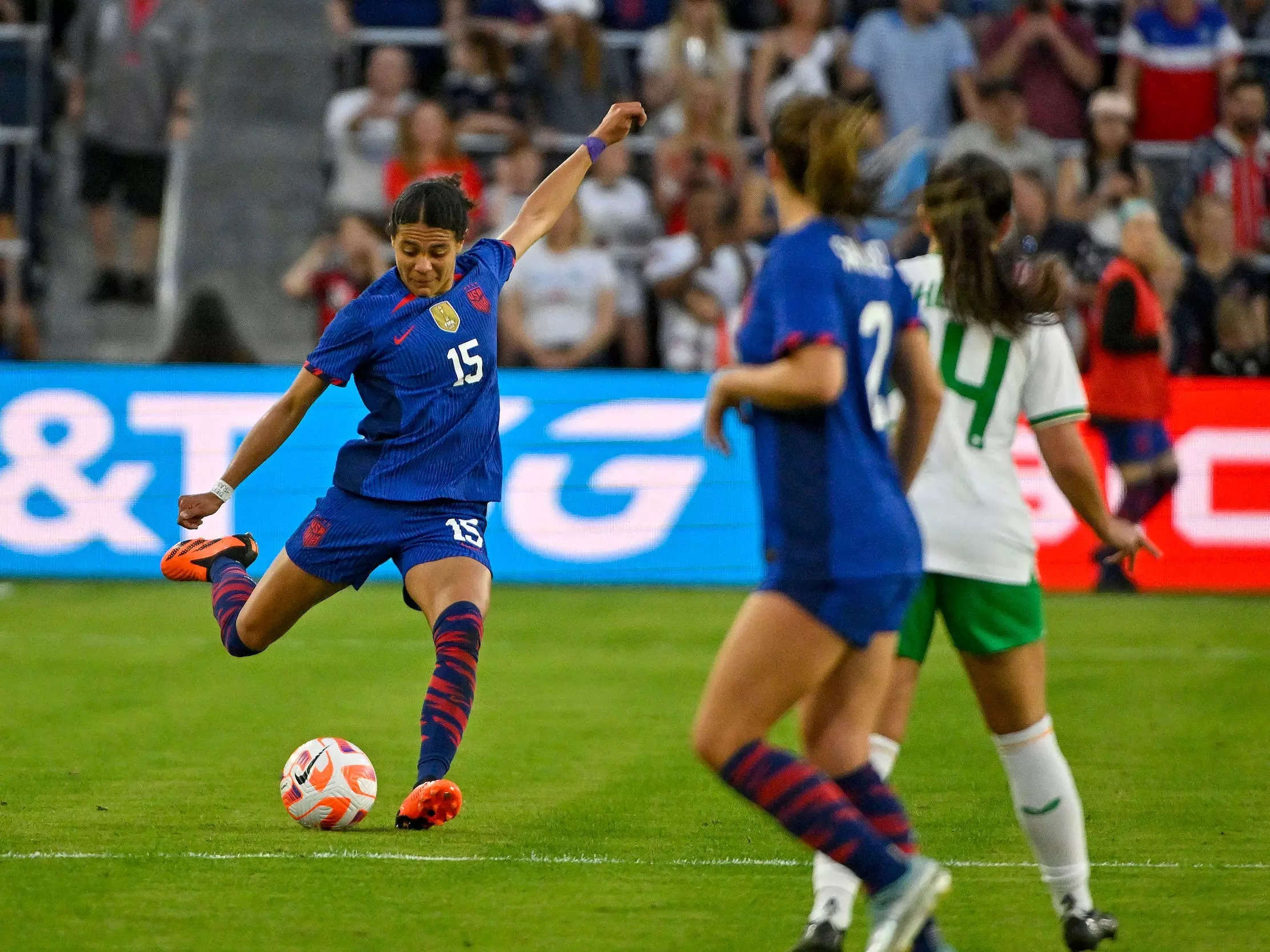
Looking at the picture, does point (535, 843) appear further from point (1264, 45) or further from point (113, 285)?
point (1264, 45)

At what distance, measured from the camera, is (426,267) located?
21.9ft

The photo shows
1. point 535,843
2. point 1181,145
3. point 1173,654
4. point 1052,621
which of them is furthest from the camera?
point 1181,145

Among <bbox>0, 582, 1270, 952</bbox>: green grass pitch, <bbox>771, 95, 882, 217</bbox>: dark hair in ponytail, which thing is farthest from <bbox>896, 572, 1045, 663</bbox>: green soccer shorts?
<bbox>771, 95, 882, 217</bbox>: dark hair in ponytail

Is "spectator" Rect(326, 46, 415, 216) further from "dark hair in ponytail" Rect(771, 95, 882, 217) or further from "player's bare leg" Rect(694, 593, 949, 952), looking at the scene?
"player's bare leg" Rect(694, 593, 949, 952)

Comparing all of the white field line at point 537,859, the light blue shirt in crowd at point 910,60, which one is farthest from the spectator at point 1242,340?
the white field line at point 537,859

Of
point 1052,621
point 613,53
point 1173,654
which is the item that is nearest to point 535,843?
point 1173,654

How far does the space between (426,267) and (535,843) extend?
2025 millimetres

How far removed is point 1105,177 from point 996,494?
36.6 feet

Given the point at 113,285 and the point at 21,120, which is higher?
the point at 21,120

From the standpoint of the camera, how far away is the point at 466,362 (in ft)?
22.2

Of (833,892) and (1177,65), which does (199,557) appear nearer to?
(833,892)

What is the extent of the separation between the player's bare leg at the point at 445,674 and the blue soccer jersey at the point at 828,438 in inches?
86.6

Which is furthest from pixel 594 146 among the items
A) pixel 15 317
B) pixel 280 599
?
pixel 15 317

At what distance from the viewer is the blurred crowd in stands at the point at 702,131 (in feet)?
48.6
